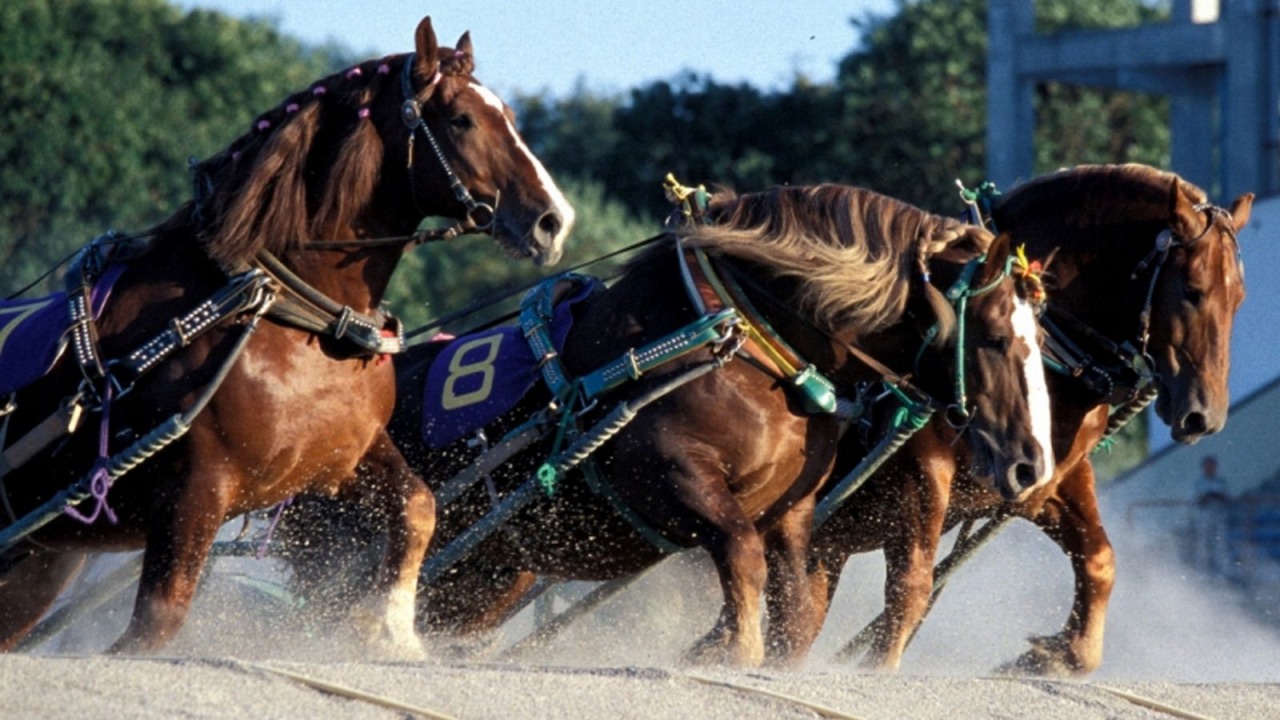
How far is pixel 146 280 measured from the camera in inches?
234

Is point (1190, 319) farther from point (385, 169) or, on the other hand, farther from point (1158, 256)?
point (385, 169)

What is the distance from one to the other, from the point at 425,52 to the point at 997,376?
76.0 inches

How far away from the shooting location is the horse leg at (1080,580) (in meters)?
7.77

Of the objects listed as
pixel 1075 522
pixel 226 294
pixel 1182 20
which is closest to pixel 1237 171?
pixel 1182 20

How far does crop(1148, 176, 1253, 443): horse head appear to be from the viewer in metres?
7.27

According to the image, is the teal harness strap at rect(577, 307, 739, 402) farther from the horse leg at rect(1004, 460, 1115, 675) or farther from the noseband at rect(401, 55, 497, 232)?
the horse leg at rect(1004, 460, 1115, 675)

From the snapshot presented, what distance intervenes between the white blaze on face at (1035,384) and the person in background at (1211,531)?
25.1 feet

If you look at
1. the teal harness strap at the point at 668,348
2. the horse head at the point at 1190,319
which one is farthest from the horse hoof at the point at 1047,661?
the teal harness strap at the point at 668,348

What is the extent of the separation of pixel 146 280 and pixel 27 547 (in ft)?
2.80

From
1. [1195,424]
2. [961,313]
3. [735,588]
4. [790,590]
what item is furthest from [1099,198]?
[735,588]

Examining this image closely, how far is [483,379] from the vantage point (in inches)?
280

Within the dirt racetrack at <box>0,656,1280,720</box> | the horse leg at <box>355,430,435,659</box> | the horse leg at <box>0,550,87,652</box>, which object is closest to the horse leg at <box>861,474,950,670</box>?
the dirt racetrack at <box>0,656,1280,720</box>

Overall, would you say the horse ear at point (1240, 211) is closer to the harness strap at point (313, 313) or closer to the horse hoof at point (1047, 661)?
the horse hoof at point (1047, 661)

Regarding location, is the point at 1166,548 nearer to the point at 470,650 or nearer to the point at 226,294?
the point at 470,650
